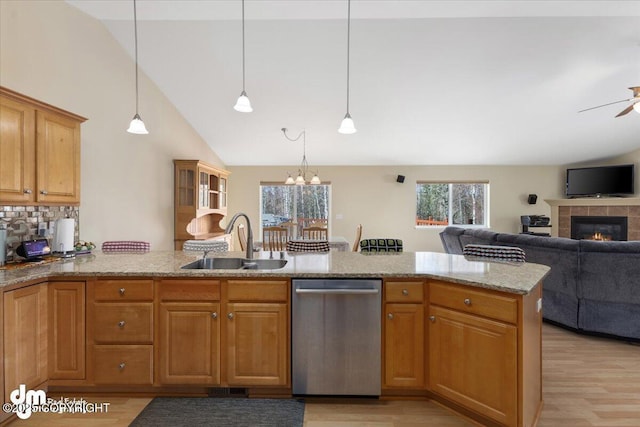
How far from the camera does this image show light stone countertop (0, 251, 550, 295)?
185 centimetres

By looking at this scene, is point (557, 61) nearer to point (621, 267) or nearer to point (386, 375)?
point (621, 267)

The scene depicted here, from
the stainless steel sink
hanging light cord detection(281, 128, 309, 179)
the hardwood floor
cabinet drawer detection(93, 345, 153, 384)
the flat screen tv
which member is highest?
hanging light cord detection(281, 128, 309, 179)

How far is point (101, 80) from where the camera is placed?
3.49m

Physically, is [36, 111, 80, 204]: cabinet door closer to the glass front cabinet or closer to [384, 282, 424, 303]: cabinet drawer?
the glass front cabinet

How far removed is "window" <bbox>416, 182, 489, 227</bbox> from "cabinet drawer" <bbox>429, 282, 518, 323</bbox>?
18.4ft

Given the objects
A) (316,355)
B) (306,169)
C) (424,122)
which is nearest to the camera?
(316,355)

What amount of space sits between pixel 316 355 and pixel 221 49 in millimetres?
3640

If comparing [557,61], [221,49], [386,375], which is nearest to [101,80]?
[221,49]

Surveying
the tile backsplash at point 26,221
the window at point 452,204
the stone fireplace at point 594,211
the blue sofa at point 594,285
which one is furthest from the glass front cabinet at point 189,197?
the stone fireplace at point 594,211

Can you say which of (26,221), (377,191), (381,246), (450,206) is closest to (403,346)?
(381,246)

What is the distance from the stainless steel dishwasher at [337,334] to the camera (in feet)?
6.70

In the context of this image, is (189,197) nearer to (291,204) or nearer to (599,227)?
(291,204)

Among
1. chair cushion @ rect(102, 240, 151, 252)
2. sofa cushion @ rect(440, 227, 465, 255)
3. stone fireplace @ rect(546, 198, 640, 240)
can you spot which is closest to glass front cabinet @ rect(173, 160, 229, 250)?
chair cushion @ rect(102, 240, 151, 252)

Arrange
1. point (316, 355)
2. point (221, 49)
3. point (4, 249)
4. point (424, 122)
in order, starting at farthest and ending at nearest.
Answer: point (424, 122), point (221, 49), point (4, 249), point (316, 355)
